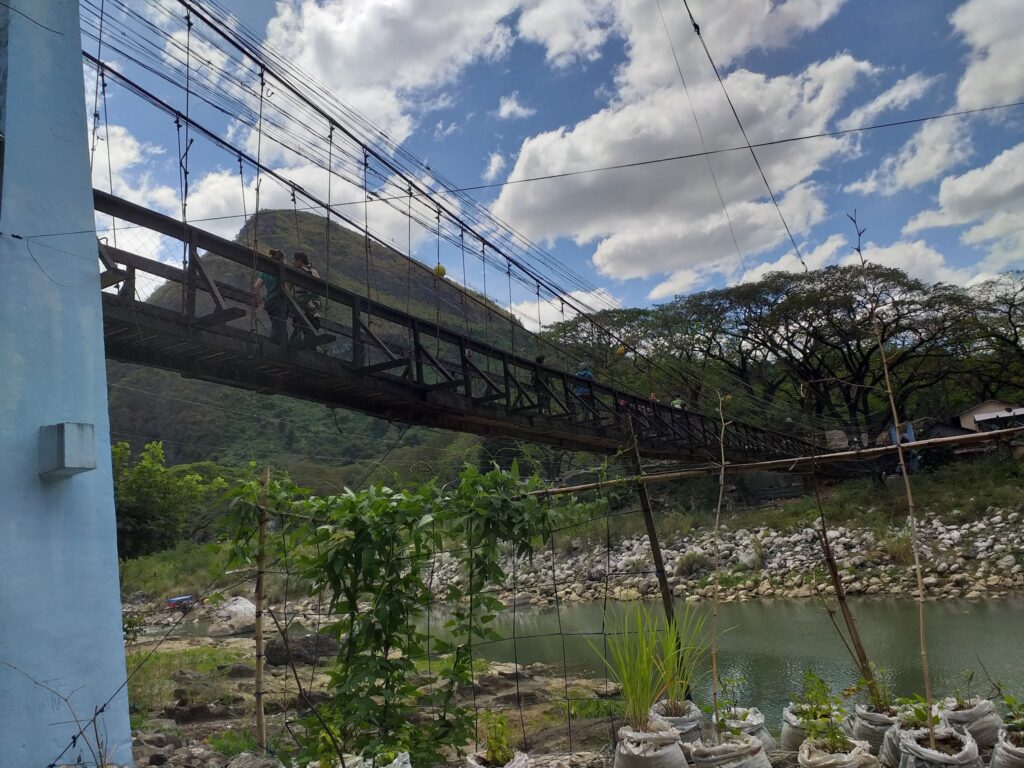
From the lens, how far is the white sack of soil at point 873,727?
109 inches

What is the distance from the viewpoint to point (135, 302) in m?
4.36

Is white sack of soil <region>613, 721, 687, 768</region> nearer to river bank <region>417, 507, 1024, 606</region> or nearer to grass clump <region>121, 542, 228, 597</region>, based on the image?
river bank <region>417, 507, 1024, 606</region>

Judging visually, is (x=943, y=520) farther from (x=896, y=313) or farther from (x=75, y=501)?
(x=75, y=501)

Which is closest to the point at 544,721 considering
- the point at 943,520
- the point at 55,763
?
the point at 55,763

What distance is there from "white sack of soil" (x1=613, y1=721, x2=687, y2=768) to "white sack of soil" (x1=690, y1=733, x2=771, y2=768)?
7cm

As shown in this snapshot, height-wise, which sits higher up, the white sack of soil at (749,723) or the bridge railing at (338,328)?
→ the bridge railing at (338,328)

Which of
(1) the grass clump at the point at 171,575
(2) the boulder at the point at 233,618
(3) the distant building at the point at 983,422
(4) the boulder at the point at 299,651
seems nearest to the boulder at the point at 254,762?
(4) the boulder at the point at 299,651

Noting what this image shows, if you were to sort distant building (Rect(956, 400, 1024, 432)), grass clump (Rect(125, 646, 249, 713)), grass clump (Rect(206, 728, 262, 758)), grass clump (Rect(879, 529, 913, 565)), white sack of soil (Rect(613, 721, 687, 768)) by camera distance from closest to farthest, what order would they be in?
white sack of soil (Rect(613, 721, 687, 768)) → grass clump (Rect(206, 728, 262, 758)) → grass clump (Rect(125, 646, 249, 713)) → grass clump (Rect(879, 529, 913, 565)) → distant building (Rect(956, 400, 1024, 432))

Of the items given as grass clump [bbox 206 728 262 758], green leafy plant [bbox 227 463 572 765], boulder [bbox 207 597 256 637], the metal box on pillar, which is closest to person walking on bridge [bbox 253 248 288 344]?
the metal box on pillar

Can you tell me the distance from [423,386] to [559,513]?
Result: 421 centimetres

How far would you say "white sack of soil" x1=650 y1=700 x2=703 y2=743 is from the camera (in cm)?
262

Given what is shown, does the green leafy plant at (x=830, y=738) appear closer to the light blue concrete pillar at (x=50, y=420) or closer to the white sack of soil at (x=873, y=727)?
the white sack of soil at (x=873, y=727)

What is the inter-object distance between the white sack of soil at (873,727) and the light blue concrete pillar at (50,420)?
9.98ft

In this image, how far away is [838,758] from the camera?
221 cm
